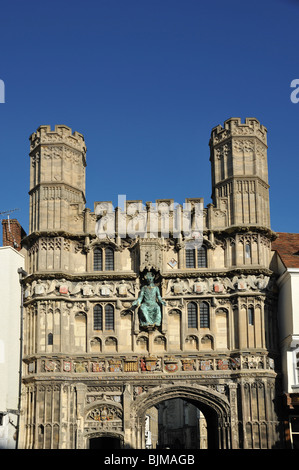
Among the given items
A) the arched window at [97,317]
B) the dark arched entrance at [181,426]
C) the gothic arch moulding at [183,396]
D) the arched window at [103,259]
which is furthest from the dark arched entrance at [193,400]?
the dark arched entrance at [181,426]

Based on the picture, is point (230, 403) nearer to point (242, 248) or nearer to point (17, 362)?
point (242, 248)

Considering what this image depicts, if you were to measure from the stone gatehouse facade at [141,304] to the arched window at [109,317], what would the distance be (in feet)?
0.19

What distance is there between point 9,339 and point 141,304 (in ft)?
22.6

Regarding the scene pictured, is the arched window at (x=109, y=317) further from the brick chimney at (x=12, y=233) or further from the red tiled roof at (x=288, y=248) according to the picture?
the red tiled roof at (x=288, y=248)

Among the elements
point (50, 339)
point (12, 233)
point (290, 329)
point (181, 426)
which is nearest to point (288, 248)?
point (290, 329)

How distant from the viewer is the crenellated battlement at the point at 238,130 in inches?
1759

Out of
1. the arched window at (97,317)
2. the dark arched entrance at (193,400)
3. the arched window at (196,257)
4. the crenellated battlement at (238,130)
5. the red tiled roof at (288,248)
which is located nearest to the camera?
the dark arched entrance at (193,400)

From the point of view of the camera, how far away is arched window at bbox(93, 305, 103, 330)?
42.6m

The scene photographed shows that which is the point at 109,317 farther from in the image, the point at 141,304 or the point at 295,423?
the point at 295,423

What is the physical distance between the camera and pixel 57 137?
147ft

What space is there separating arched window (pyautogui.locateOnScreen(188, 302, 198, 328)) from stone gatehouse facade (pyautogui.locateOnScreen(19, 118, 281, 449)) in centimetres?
5

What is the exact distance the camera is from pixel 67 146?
4478cm

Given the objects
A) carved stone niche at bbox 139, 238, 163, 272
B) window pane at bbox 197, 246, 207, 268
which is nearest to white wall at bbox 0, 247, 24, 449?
carved stone niche at bbox 139, 238, 163, 272

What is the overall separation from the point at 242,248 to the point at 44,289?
10430 millimetres
